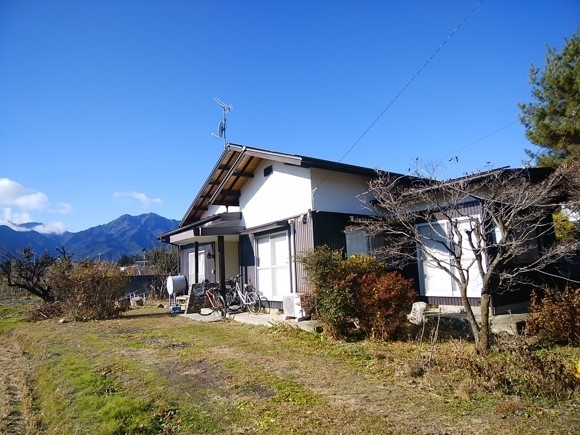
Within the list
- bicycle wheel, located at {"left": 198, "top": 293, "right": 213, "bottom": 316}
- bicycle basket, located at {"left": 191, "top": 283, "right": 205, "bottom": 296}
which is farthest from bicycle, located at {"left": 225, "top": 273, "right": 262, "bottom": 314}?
bicycle basket, located at {"left": 191, "top": 283, "right": 205, "bottom": 296}

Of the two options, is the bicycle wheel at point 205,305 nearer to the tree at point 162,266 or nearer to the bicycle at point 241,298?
the bicycle at point 241,298

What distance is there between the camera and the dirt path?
539cm

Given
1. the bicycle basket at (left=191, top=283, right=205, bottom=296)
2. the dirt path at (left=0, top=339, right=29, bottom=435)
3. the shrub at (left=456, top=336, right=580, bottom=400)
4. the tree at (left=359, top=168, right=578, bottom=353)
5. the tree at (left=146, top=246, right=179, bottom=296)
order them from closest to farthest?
the shrub at (left=456, top=336, right=580, bottom=400)
the dirt path at (left=0, top=339, right=29, bottom=435)
the tree at (left=359, top=168, right=578, bottom=353)
the bicycle basket at (left=191, top=283, right=205, bottom=296)
the tree at (left=146, top=246, right=179, bottom=296)

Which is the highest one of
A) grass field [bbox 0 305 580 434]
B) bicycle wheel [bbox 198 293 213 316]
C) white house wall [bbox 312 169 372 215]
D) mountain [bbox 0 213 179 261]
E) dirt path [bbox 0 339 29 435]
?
mountain [bbox 0 213 179 261]

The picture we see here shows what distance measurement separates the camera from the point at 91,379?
6.20 m

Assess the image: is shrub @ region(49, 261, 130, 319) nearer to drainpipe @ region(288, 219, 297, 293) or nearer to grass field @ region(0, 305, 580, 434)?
grass field @ region(0, 305, 580, 434)

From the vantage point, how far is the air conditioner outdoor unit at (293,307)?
32.6ft

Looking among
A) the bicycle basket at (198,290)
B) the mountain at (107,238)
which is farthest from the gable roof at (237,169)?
the mountain at (107,238)

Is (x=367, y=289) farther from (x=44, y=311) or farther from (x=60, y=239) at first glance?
(x=60, y=239)

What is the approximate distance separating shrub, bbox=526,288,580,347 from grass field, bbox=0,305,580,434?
1.53ft

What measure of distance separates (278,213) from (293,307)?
352 centimetres

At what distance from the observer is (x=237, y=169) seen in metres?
14.1

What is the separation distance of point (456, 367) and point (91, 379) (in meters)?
5.41

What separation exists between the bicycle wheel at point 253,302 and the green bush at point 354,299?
4641 mm
